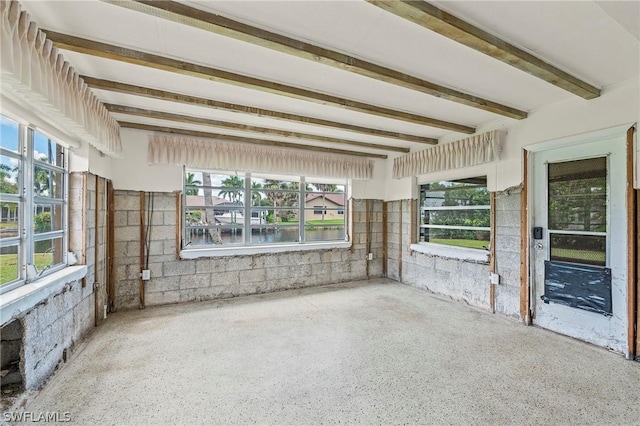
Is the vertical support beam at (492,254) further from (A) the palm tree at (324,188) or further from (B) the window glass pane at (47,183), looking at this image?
(B) the window glass pane at (47,183)

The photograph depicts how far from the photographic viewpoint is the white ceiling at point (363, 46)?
1692 mm

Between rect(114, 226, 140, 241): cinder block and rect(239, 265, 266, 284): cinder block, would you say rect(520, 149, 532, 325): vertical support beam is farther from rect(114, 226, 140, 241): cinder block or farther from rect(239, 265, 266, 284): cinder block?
rect(114, 226, 140, 241): cinder block

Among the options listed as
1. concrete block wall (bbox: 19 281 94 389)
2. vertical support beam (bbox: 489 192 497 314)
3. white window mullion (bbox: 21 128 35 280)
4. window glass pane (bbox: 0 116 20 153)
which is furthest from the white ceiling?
concrete block wall (bbox: 19 281 94 389)

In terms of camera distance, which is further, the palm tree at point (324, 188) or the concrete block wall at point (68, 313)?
the palm tree at point (324, 188)

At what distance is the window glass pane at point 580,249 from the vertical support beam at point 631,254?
21 cm

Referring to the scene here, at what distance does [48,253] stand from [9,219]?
66cm

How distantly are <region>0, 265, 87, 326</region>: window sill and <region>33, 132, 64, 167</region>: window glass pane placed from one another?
1.00 meters

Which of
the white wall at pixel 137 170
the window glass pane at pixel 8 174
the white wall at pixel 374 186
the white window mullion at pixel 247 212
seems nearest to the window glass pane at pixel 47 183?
the window glass pane at pixel 8 174

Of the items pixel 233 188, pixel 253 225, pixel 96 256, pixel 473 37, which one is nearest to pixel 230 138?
pixel 233 188

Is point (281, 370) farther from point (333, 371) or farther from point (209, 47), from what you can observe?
point (209, 47)

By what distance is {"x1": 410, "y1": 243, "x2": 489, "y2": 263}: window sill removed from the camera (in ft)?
13.1

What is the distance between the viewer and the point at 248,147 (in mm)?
4461

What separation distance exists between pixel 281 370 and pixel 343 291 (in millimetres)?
2504

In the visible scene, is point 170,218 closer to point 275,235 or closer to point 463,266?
point 275,235
